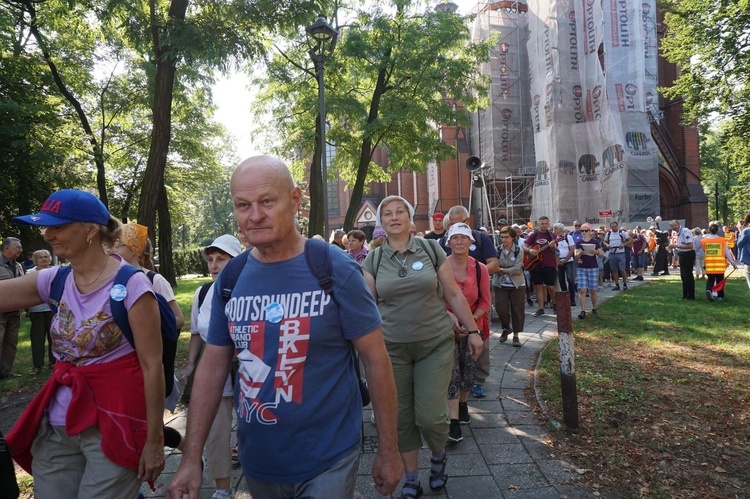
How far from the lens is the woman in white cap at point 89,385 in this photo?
224 centimetres

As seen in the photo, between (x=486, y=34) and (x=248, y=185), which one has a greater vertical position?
(x=486, y=34)

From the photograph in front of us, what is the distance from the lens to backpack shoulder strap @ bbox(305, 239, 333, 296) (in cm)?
193

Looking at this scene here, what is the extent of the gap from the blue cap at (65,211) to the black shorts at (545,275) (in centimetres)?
990

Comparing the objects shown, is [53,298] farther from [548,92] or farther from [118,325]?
[548,92]

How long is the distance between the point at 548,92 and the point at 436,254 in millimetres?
25871

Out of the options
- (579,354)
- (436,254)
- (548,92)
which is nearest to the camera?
(436,254)

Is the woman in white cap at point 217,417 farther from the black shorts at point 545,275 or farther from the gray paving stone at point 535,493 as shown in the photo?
the black shorts at point 545,275

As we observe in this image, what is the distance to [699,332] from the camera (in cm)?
906

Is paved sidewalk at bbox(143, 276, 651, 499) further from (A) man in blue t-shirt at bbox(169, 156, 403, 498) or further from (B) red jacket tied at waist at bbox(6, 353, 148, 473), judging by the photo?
(A) man in blue t-shirt at bbox(169, 156, 403, 498)

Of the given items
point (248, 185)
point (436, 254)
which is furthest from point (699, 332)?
point (248, 185)

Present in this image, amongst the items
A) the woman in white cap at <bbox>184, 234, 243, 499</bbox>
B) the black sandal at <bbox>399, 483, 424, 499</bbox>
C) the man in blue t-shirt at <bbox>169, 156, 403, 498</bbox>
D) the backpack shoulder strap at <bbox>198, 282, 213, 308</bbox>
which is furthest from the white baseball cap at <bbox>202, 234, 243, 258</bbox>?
the black sandal at <bbox>399, 483, 424, 499</bbox>

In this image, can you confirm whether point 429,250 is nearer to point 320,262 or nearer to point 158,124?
point 320,262

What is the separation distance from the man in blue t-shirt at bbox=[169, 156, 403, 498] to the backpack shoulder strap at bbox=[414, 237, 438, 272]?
176cm

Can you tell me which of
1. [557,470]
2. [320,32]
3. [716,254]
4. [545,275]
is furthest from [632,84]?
[557,470]
